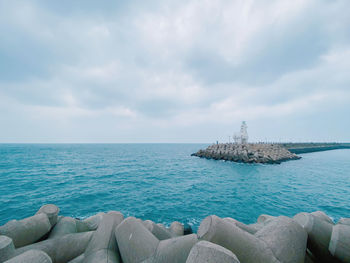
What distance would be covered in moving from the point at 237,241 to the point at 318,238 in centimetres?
196

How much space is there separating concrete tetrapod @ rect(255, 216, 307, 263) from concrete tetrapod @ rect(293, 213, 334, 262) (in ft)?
1.06

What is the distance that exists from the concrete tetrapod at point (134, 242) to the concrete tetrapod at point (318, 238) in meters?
3.27

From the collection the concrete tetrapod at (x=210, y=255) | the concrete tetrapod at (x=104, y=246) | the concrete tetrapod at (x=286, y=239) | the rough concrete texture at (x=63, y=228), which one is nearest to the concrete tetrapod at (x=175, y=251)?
the concrete tetrapod at (x=104, y=246)

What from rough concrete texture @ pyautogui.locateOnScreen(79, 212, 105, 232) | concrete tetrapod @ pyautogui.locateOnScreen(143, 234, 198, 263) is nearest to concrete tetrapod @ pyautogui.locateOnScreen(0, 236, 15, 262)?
concrete tetrapod @ pyautogui.locateOnScreen(143, 234, 198, 263)

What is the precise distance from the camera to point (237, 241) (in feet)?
8.60

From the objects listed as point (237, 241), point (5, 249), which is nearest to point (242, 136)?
point (237, 241)

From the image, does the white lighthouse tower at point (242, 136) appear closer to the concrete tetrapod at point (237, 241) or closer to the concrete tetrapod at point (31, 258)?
the concrete tetrapod at point (237, 241)

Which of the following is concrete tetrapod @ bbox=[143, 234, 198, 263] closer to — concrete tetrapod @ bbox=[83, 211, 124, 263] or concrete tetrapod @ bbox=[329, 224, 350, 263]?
concrete tetrapod @ bbox=[83, 211, 124, 263]

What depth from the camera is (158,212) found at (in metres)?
10.4

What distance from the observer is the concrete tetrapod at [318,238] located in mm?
3031

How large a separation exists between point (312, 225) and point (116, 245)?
14.0 ft

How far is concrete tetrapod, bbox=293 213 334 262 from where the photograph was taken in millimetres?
3031

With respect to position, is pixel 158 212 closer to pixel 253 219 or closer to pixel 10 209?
pixel 253 219

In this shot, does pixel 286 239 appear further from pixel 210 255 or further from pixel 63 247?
pixel 63 247
